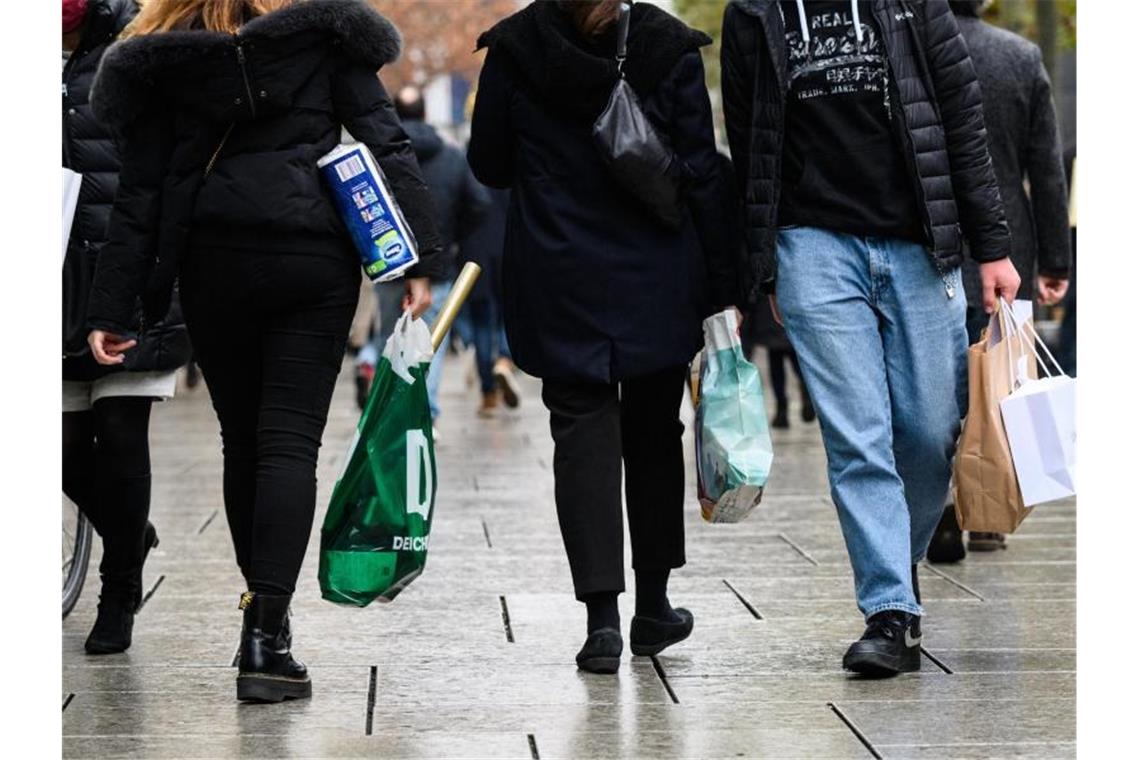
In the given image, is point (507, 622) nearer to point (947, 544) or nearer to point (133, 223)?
point (133, 223)

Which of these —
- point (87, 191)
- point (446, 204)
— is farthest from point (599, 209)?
point (446, 204)

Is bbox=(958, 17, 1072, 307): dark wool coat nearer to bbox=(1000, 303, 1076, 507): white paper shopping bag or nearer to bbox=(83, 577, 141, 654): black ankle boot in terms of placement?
bbox=(1000, 303, 1076, 507): white paper shopping bag

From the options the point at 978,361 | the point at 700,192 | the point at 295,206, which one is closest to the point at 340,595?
the point at 295,206

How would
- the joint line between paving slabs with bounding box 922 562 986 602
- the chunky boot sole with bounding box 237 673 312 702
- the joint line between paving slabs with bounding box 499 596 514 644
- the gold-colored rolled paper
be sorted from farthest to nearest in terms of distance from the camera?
the joint line between paving slabs with bounding box 922 562 986 602
the joint line between paving slabs with bounding box 499 596 514 644
the gold-colored rolled paper
the chunky boot sole with bounding box 237 673 312 702

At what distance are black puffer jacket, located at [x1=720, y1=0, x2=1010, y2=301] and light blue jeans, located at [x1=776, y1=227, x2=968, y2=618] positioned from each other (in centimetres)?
8

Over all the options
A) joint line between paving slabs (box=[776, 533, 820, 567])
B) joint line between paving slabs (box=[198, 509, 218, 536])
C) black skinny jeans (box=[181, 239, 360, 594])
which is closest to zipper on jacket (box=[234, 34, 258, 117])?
black skinny jeans (box=[181, 239, 360, 594])

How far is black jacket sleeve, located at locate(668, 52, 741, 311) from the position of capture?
5418mm

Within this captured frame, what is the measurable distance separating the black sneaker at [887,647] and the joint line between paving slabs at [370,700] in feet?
3.78

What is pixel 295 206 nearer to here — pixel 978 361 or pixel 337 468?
pixel 978 361

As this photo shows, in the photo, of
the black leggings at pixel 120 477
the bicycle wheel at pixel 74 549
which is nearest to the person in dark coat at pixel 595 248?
the black leggings at pixel 120 477

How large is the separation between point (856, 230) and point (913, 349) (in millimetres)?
347

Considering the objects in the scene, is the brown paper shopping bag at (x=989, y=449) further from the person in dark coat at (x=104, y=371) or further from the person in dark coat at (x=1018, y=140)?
the person in dark coat at (x=104, y=371)

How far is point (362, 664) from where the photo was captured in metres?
5.55

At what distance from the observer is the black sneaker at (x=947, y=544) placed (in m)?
7.41
